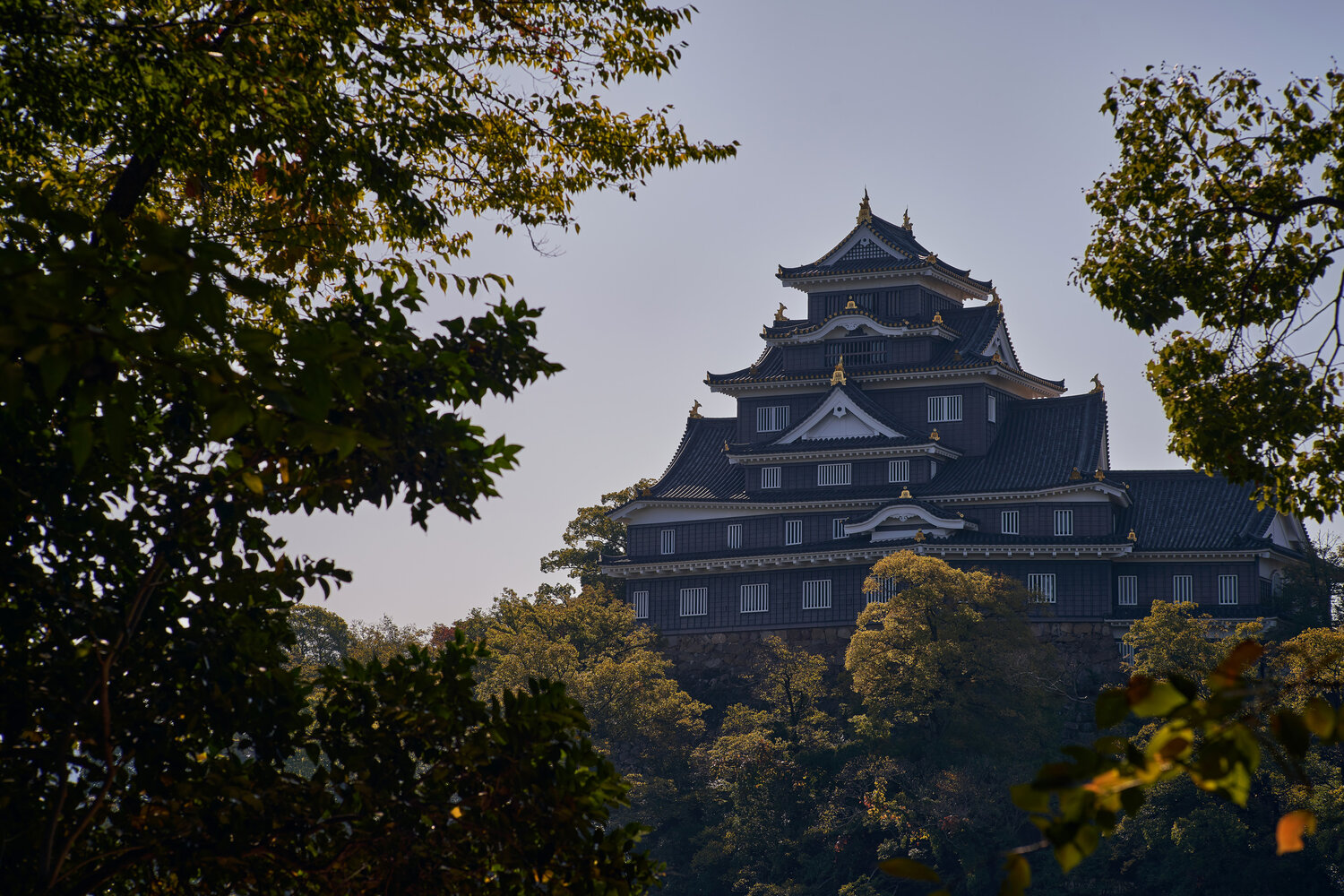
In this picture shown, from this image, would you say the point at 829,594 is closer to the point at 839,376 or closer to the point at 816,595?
the point at 816,595

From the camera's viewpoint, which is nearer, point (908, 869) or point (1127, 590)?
point (908, 869)

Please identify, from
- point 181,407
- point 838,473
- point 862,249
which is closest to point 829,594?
point 838,473

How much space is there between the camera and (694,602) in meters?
38.8

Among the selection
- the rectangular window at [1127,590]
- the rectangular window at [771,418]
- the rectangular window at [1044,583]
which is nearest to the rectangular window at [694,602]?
the rectangular window at [771,418]

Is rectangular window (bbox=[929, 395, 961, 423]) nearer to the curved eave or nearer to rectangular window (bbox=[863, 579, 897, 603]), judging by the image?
the curved eave

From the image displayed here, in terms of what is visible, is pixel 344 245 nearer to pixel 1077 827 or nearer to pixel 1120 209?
pixel 1120 209

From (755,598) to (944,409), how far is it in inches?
322

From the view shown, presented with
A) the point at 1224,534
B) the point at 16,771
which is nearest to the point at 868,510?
A: the point at 1224,534

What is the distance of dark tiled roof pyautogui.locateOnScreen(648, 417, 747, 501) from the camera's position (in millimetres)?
39438

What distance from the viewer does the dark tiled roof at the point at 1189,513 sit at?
110 ft

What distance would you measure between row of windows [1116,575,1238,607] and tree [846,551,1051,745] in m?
4.54

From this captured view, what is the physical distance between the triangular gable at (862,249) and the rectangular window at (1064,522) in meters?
10.0

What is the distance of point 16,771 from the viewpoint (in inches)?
195

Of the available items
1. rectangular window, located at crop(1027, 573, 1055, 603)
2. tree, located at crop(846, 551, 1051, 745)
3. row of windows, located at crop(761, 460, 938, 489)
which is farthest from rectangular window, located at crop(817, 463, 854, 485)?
tree, located at crop(846, 551, 1051, 745)
